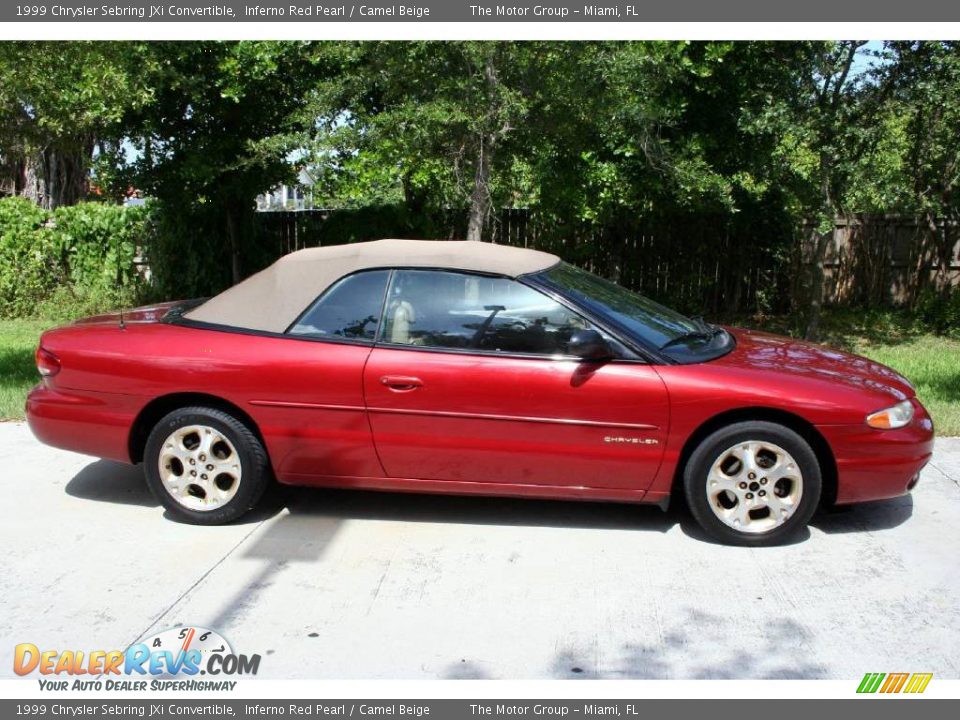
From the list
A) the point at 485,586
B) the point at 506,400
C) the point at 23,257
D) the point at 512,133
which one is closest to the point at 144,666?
the point at 485,586

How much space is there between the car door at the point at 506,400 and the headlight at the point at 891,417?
105 cm

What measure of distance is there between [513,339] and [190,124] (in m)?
7.78

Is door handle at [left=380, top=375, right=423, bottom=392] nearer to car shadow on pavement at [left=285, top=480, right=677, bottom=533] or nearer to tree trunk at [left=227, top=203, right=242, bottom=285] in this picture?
car shadow on pavement at [left=285, top=480, right=677, bottom=533]

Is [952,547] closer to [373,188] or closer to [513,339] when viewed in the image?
[513,339]

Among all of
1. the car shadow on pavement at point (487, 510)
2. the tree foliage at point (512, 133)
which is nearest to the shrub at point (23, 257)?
the tree foliage at point (512, 133)

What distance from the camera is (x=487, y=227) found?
1267 centimetres

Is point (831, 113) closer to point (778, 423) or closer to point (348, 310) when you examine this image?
point (778, 423)

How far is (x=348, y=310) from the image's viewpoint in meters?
5.21

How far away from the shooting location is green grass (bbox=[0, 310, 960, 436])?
7953 millimetres

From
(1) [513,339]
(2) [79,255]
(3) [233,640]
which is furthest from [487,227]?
(3) [233,640]

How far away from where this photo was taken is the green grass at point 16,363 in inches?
307

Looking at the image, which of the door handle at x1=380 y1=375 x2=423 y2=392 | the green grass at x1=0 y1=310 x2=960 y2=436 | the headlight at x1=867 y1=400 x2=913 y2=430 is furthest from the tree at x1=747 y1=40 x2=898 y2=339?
the door handle at x1=380 y1=375 x2=423 y2=392

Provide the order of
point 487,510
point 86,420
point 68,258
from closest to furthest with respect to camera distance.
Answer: point 86,420 < point 487,510 < point 68,258

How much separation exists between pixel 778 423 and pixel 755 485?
34 cm
